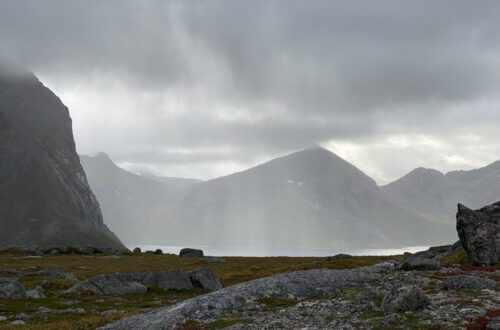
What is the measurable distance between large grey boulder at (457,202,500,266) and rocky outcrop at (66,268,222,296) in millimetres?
28659

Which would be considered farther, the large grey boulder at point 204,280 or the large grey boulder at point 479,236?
the large grey boulder at point 204,280

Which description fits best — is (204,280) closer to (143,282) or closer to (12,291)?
(143,282)

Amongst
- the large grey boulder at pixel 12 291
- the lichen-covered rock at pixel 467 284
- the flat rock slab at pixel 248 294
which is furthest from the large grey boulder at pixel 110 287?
the lichen-covered rock at pixel 467 284

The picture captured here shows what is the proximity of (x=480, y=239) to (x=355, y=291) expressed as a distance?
18513 millimetres

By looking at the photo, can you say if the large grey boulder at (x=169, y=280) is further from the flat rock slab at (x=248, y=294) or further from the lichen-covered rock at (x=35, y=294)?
the flat rock slab at (x=248, y=294)

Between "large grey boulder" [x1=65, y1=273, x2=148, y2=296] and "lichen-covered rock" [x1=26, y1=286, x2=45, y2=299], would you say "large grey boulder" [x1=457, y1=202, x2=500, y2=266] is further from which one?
"lichen-covered rock" [x1=26, y1=286, x2=45, y2=299]

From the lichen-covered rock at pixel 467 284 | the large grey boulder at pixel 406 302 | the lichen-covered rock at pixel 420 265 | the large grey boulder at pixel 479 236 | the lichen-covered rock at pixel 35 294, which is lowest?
the lichen-covered rock at pixel 35 294

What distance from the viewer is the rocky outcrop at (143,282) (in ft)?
171

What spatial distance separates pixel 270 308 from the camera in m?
30.2

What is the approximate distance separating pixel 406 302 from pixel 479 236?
23778 mm

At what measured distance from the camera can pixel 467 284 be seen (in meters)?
30.0

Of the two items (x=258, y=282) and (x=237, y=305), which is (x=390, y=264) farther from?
(x=237, y=305)

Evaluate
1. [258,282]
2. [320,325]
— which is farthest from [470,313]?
[258,282]

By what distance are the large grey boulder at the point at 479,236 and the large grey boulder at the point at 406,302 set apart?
73.0 feet
